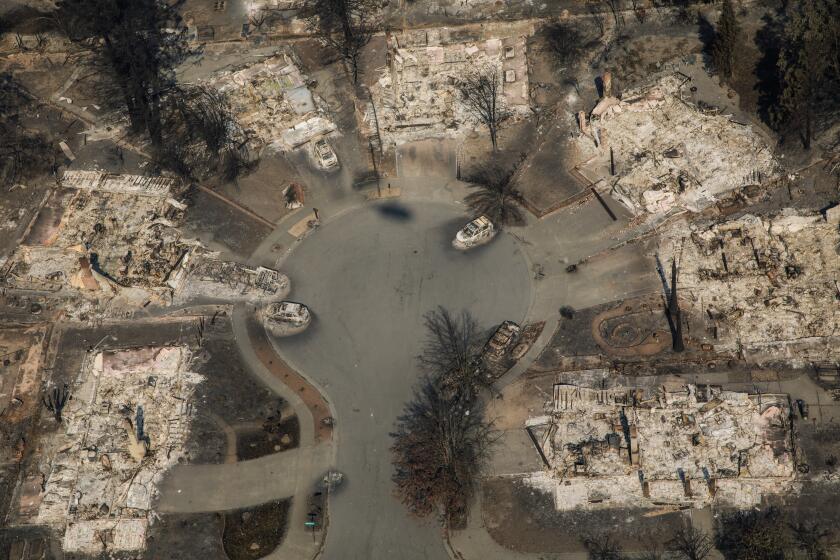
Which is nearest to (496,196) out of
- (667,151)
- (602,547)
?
(667,151)

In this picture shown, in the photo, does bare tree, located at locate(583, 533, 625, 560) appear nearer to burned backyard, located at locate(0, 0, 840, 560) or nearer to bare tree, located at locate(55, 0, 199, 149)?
burned backyard, located at locate(0, 0, 840, 560)

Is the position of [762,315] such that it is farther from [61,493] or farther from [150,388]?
[61,493]

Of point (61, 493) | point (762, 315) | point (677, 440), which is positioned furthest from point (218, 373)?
point (762, 315)

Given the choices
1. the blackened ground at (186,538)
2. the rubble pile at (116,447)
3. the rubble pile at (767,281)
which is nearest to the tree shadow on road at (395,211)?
the rubble pile at (116,447)

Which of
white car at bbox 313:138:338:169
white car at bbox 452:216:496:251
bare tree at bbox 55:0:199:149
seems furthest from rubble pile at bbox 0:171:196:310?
white car at bbox 452:216:496:251

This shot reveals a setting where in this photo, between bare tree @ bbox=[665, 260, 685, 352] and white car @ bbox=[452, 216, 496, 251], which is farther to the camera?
white car @ bbox=[452, 216, 496, 251]

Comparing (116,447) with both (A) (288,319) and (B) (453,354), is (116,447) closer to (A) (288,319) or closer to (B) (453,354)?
(A) (288,319)

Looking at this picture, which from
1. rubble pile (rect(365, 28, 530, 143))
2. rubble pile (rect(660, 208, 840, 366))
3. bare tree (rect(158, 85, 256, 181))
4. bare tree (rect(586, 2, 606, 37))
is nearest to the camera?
rubble pile (rect(660, 208, 840, 366))
